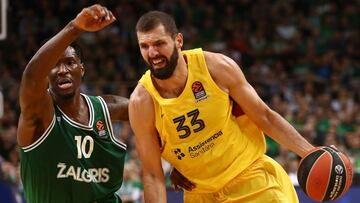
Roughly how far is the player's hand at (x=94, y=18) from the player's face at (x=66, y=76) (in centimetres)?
71

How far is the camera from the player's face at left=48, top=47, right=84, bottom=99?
4934 mm

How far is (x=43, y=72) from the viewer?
4.48m

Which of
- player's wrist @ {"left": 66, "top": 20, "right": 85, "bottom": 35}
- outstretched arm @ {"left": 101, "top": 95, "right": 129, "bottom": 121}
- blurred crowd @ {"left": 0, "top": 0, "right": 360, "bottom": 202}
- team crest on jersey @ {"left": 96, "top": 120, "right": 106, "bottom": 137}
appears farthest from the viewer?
blurred crowd @ {"left": 0, "top": 0, "right": 360, "bottom": 202}

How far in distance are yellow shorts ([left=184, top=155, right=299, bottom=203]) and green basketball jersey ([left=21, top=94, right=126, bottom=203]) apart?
670 millimetres

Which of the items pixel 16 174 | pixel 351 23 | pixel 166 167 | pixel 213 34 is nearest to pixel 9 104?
pixel 16 174

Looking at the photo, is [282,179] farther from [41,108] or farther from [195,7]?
[195,7]

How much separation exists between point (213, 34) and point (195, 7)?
904 millimetres

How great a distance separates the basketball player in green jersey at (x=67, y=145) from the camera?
482cm

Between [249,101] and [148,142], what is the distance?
71 centimetres

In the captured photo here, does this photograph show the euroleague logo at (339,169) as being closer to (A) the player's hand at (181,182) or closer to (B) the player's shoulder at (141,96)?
(A) the player's hand at (181,182)

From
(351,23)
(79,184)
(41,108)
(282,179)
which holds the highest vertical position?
(41,108)

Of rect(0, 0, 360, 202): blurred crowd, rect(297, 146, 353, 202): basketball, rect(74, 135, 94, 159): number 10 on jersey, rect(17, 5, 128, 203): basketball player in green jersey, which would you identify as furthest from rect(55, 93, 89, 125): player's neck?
rect(0, 0, 360, 202): blurred crowd

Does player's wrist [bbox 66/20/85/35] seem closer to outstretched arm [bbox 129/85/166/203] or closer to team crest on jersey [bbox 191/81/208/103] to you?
outstretched arm [bbox 129/85/166/203]

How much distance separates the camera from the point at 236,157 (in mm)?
5133
